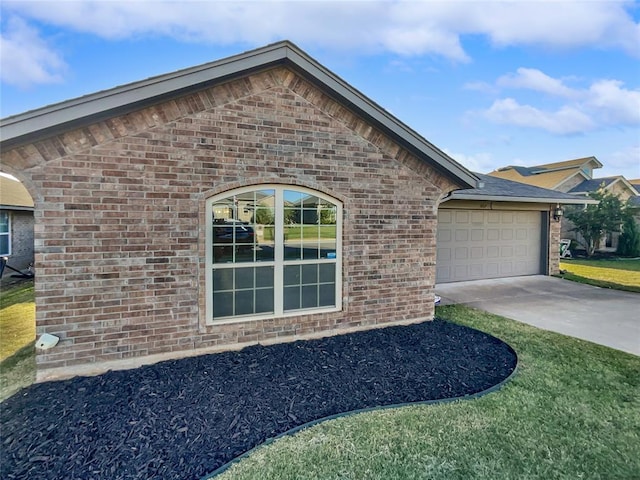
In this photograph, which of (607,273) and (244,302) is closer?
(244,302)

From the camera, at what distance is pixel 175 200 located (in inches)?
197

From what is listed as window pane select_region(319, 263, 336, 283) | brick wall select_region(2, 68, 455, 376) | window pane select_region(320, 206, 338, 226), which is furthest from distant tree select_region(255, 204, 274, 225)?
window pane select_region(319, 263, 336, 283)

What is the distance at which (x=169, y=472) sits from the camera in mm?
2877

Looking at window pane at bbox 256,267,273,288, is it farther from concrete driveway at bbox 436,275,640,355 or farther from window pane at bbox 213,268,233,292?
concrete driveway at bbox 436,275,640,355

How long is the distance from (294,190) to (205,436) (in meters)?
3.73

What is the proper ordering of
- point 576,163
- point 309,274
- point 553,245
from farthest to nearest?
point 576,163
point 553,245
point 309,274

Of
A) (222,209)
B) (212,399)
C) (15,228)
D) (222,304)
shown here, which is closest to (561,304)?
(222,304)

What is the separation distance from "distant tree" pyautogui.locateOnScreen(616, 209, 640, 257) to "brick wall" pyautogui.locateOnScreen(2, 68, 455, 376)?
22317 millimetres

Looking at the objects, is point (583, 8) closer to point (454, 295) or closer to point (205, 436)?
point (454, 295)

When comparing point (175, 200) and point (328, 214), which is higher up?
point (175, 200)

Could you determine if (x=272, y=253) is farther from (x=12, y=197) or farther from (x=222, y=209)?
(x=12, y=197)

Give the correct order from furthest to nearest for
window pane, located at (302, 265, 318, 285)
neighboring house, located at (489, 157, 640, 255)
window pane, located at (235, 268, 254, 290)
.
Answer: neighboring house, located at (489, 157, 640, 255) < window pane, located at (302, 265, 318, 285) < window pane, located at (235, 268, 254, 290)

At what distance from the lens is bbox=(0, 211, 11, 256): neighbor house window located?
530 inches

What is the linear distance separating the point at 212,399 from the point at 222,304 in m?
1.67
